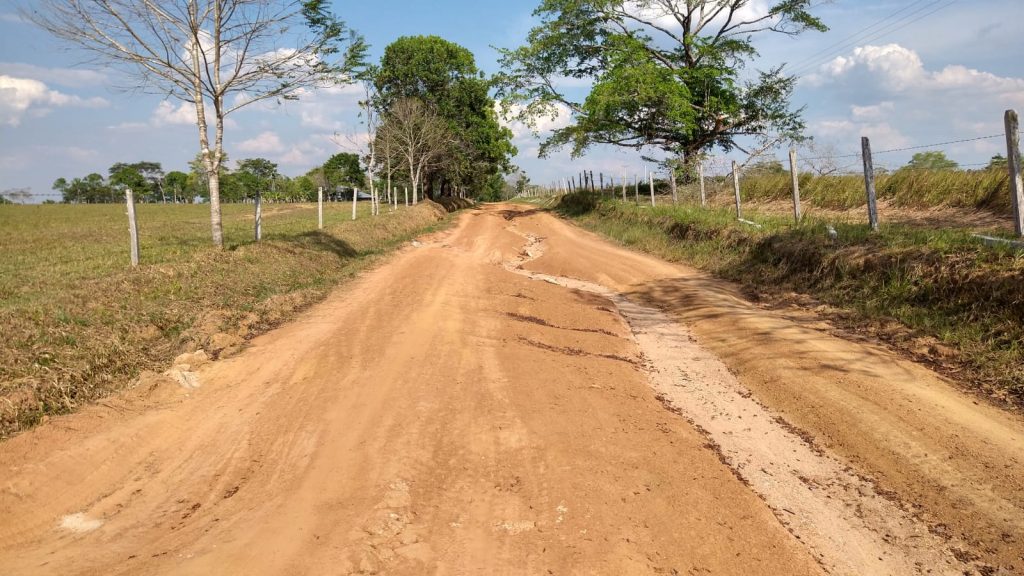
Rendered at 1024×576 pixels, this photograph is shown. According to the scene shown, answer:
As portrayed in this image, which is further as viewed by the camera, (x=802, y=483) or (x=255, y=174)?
(x=255, y=174)

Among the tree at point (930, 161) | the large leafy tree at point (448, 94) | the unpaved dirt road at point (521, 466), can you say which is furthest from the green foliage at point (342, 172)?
the unpaved dirt road at point (521, 466)

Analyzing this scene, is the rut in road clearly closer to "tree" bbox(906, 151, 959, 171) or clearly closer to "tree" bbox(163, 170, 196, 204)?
"tree" bbox(906, 151, 959, 171)

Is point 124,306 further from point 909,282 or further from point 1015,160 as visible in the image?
point 1015,160

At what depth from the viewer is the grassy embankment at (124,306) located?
542cm

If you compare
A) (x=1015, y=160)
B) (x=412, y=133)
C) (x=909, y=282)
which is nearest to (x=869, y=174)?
(x=1015, y=160)

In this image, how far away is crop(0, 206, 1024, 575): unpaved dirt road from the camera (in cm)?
318

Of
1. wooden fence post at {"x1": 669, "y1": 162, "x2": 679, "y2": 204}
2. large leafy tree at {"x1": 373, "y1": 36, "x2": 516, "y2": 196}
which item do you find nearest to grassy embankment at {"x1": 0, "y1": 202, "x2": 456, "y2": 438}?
wooden fence post at {"x1": 669, "y1": 162, "x2": 679, "y2": 204}

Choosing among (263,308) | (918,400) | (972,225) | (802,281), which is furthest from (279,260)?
(972,225)

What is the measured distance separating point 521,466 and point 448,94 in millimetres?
39234

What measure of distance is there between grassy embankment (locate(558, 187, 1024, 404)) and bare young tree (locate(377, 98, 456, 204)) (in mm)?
23030

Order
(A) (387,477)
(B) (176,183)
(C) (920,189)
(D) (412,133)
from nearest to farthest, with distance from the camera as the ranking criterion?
(A) (387,477) → (C) (920,189) → (D) (412,133) → (B) (176,183)

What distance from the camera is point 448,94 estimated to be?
40.0 metres

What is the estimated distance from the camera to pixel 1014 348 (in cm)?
591

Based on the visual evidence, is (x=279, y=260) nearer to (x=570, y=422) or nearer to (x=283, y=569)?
(x=570, y=422)
